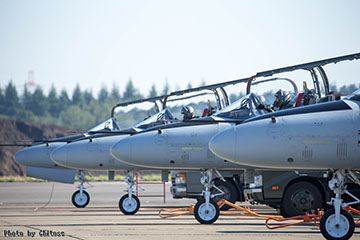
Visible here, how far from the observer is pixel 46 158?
21.4 m

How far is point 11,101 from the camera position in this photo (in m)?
95.1

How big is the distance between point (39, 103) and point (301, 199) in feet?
294

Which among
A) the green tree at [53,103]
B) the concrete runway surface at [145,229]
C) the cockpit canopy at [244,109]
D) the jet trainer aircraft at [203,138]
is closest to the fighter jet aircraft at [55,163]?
the concrete runway surface at [145,229]

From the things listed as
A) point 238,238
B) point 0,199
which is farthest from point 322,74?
point 0,199

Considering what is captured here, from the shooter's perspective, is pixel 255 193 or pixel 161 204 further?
pixel 161 204

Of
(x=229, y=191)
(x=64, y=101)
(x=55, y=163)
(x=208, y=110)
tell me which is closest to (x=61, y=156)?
(x=55, y=163)

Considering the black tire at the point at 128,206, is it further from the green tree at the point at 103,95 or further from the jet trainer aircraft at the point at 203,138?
the green tree at the point at 103,95

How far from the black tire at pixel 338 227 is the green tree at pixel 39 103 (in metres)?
92.2

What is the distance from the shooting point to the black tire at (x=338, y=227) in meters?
9.61

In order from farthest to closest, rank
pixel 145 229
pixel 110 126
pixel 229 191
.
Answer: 1. pixel 110 126
2. pixel 229 191
3. pixel 145 229

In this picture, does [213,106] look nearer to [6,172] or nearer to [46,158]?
[46,158]

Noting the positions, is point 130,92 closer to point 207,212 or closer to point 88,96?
point 88,96

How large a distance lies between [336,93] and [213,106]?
17.3 ft

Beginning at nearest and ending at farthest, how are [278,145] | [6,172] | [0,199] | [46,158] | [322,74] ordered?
[278,145], [322,74], [46,158], [0,199], [6,172]
